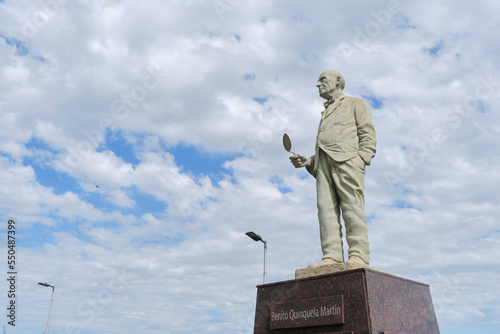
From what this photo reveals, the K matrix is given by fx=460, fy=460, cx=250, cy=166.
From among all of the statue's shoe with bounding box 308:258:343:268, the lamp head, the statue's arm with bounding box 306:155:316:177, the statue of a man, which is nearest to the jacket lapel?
the statue of a man

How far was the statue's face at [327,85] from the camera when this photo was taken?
28.3ft

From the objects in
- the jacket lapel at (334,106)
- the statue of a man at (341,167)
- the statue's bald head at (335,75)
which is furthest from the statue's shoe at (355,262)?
the statue's bald head at (335,75)

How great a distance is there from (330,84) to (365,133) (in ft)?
4.05

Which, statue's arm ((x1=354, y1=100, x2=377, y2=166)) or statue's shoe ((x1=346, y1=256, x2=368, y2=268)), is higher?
statue's arm ((x1=354, y1=100, x2=377, y2=166))

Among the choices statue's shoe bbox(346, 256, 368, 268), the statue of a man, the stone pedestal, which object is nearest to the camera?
the stone pedestal

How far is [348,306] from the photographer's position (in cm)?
646

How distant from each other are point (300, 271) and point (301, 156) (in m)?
2.14

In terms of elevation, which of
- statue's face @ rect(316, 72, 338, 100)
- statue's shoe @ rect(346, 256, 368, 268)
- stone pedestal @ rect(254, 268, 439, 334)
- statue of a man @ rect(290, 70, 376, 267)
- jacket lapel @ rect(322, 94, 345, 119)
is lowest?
stone pedestal @ rect(254, 268, 439, 334)

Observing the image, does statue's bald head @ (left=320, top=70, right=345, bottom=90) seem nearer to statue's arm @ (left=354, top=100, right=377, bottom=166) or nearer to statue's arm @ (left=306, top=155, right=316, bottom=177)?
statue's arm @ (left=354, top=100, right=377, bottom=166)

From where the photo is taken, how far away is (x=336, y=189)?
25.8ft

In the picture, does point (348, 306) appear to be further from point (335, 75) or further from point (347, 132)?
point (335, 75)

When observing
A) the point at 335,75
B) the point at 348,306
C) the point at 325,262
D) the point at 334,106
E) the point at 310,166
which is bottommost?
the point at 348,306

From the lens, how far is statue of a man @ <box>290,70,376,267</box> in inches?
295

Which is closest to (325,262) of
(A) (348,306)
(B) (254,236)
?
(A) (348,306)
